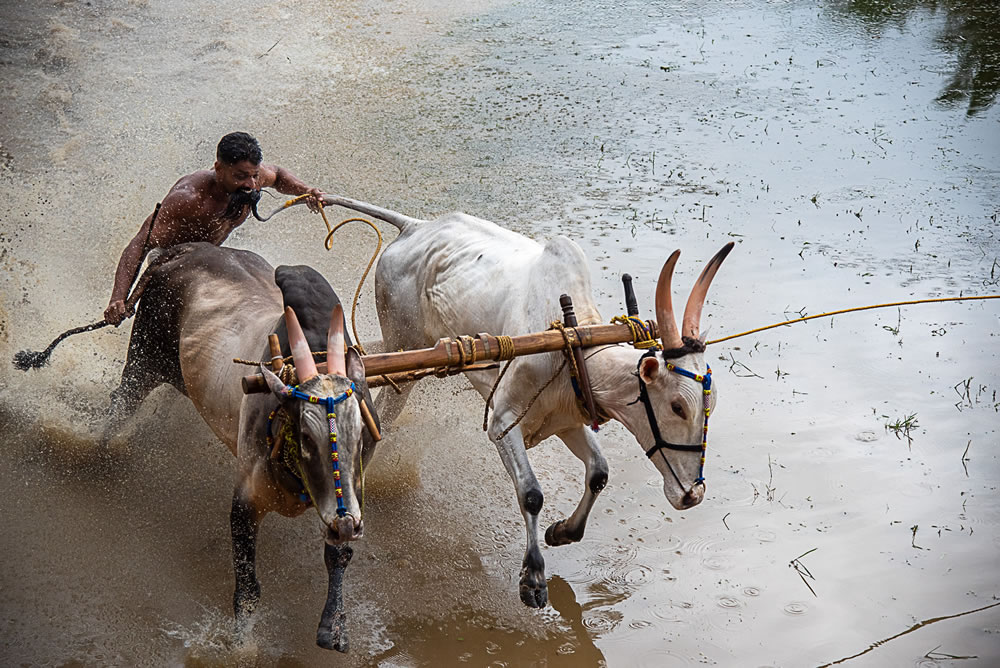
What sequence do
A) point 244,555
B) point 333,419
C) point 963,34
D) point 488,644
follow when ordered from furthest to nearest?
point 963,34 < point 488,644 < point 244,555 < point 333,419

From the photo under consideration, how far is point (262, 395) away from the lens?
3.77m

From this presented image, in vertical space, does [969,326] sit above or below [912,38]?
below

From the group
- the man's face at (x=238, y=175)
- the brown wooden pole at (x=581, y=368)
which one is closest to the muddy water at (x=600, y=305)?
the brown wooden pole at (x=581, y=368)

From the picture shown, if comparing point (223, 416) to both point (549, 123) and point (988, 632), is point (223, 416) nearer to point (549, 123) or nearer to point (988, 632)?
point (988, 632)

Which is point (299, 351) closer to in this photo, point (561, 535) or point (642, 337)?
point (642, 337)

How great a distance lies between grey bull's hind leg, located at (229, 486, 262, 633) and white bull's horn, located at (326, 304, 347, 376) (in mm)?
793

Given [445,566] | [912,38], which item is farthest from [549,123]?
[445,566]

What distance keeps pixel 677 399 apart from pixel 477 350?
77 centimetres

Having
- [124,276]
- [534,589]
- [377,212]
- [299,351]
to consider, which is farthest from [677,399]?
[124,276]

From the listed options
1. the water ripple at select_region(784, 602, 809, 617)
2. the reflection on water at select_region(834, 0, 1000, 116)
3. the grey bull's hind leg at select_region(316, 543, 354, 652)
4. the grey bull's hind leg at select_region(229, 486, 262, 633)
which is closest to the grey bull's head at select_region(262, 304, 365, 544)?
the grey bull's hind leg at select_region(316, 543, 354, 652)

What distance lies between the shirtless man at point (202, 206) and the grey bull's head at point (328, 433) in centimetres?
169

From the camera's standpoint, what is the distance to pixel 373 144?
9867 mm

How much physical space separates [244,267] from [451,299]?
1.02 m

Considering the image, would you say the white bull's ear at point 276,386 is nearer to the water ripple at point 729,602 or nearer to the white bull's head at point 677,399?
the white bull's head at point 677,399
